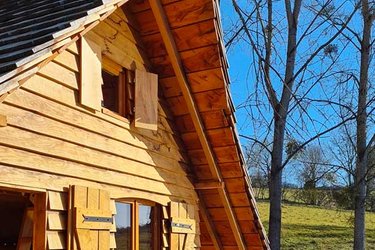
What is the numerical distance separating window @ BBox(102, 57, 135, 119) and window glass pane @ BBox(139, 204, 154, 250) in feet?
3.42

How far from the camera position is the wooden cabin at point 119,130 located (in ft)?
12.3

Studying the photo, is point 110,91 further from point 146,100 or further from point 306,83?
point 306,83

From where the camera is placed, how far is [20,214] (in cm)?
638

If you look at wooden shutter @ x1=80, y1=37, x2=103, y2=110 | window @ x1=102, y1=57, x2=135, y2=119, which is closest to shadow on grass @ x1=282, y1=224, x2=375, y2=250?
window @ x1=102, y1=57, x2=135, y2=119

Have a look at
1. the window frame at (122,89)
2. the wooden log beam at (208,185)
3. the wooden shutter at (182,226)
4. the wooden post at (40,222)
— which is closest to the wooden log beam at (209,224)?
the wooden log beam at (208,185)

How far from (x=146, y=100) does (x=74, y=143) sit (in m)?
1.35

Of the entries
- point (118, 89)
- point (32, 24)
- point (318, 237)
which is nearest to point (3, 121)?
point (32, 24)

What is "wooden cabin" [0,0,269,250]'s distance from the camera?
3.75m

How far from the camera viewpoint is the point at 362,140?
529 inches

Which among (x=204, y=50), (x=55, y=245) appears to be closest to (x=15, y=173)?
(x=55, y=245)

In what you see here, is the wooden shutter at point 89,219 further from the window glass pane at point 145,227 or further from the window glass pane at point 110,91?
the window glass pane at point 110,91

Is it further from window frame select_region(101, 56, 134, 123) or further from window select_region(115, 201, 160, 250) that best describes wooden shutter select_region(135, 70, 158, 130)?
window select_region(115, 201, 160, 250)

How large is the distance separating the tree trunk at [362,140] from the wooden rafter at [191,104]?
7043mm

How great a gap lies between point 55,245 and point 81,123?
107cm
